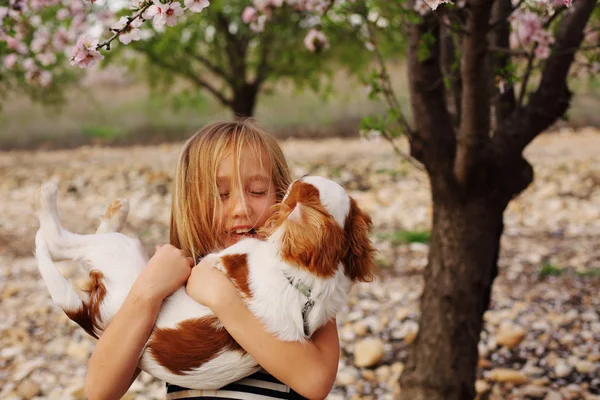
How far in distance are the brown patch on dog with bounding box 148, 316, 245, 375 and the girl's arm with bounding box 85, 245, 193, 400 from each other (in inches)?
2.4

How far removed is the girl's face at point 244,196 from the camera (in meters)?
1.80

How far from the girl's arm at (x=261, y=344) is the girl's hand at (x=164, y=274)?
5 cm

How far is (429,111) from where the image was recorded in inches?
114

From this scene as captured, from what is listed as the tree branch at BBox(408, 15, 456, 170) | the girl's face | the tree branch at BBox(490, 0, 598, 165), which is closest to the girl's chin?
the girl's face

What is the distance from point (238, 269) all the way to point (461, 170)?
60.8 inches

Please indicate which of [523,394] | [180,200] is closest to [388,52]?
[523,394]

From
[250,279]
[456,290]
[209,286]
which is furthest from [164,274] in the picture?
[456,290]

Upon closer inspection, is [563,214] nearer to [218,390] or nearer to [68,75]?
[218,390]

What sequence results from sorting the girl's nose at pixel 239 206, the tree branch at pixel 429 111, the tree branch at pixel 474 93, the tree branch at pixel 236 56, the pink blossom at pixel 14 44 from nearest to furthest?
the girl's nose at pixel 239 206
the tree branch at pixel 474 93
the tree branch at pixel 429 111
the pink blossom at pixel 14 44
the tree branch at pixel 236 56

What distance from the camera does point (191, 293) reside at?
5.38ft

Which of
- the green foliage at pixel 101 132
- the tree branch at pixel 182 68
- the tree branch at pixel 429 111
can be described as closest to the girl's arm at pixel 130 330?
the tree branch at pixel 429 111

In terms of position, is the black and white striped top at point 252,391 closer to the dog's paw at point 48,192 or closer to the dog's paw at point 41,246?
the dog's paw at point 41,246

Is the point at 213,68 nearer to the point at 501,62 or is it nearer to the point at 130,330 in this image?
the point at 501,62

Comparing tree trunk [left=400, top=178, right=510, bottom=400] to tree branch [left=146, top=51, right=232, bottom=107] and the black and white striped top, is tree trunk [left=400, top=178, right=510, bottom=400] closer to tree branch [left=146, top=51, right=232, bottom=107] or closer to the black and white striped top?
the black and white striped top
